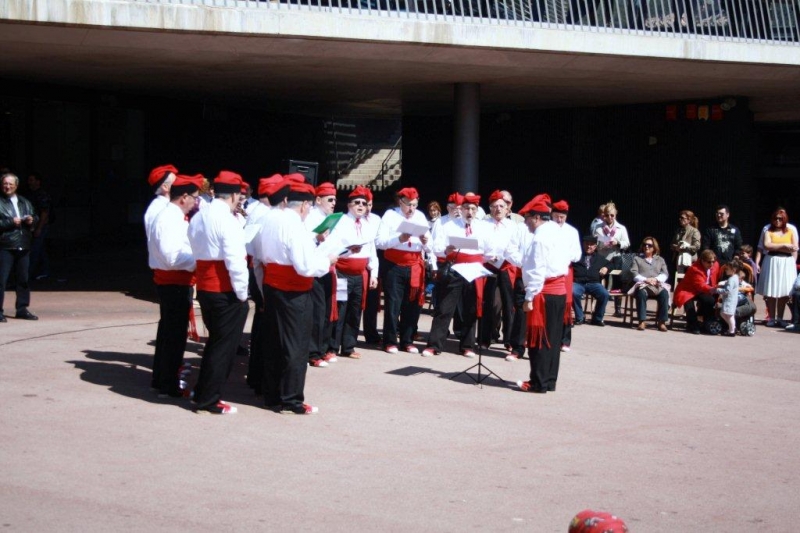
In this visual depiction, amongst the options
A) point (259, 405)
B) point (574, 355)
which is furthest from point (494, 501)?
point (574, 355)

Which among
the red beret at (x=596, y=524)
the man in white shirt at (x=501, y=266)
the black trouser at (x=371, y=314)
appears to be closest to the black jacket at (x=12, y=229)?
the black trouser at (x=371, y=314)

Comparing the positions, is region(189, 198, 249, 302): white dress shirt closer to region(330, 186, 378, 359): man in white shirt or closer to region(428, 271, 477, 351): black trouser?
region(330, 186, 378, 359): man in white shirt

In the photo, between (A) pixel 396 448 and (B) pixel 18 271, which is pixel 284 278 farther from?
(B) pixel 18 271

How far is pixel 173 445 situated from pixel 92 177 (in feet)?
50.8

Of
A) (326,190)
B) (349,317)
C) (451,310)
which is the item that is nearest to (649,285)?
(451,310)

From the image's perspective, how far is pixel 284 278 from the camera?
8.39 meters

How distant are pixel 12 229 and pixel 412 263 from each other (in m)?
4.50

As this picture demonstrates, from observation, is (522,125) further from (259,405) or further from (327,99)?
(259,405)

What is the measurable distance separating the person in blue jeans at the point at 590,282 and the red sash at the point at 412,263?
3.33 metres

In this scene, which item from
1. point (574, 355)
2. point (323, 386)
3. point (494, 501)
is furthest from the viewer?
point (574, 355)

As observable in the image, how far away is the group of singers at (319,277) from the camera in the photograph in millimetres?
8250

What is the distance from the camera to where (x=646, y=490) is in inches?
267

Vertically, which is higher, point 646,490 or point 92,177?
point 92,177

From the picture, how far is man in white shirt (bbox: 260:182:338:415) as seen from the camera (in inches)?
326
